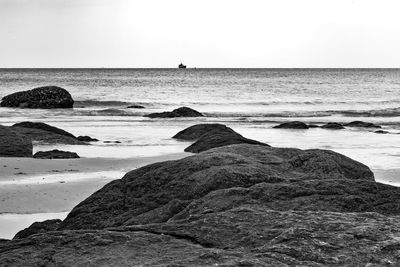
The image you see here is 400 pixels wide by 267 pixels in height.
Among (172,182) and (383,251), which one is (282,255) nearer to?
(383,251)

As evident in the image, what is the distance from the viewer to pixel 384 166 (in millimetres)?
12281

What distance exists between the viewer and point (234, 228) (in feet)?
10.6

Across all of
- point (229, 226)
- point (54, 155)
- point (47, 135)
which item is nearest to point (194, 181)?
point (229, 226)

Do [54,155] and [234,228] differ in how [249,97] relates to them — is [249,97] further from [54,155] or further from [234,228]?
[234,228]

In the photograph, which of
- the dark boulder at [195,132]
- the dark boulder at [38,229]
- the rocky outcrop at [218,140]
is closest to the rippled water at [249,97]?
the dark boulder at [195,132]

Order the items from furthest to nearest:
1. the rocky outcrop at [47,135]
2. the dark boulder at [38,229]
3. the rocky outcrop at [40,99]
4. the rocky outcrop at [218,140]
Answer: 1. the rocky outcrop at [40,99]
2. the rocky outcrop at [47,135]
3. the rocky outcrop at [218,140]
4. the dark boulder at [38,229]

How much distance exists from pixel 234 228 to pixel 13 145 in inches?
388

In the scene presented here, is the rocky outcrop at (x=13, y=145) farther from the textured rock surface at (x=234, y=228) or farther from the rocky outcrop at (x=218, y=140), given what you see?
the textured rock surface at (x=234, y=228)

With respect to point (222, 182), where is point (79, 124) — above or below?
below

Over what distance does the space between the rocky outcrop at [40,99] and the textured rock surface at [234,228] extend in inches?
1233

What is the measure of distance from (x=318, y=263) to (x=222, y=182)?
2.23m

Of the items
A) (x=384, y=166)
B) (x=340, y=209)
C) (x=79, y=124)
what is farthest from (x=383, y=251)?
(x=79, y=124)

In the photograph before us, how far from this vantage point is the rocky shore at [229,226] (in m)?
2.82

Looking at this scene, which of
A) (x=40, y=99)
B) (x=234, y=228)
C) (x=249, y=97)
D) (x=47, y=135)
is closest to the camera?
(x=234, y=228)
